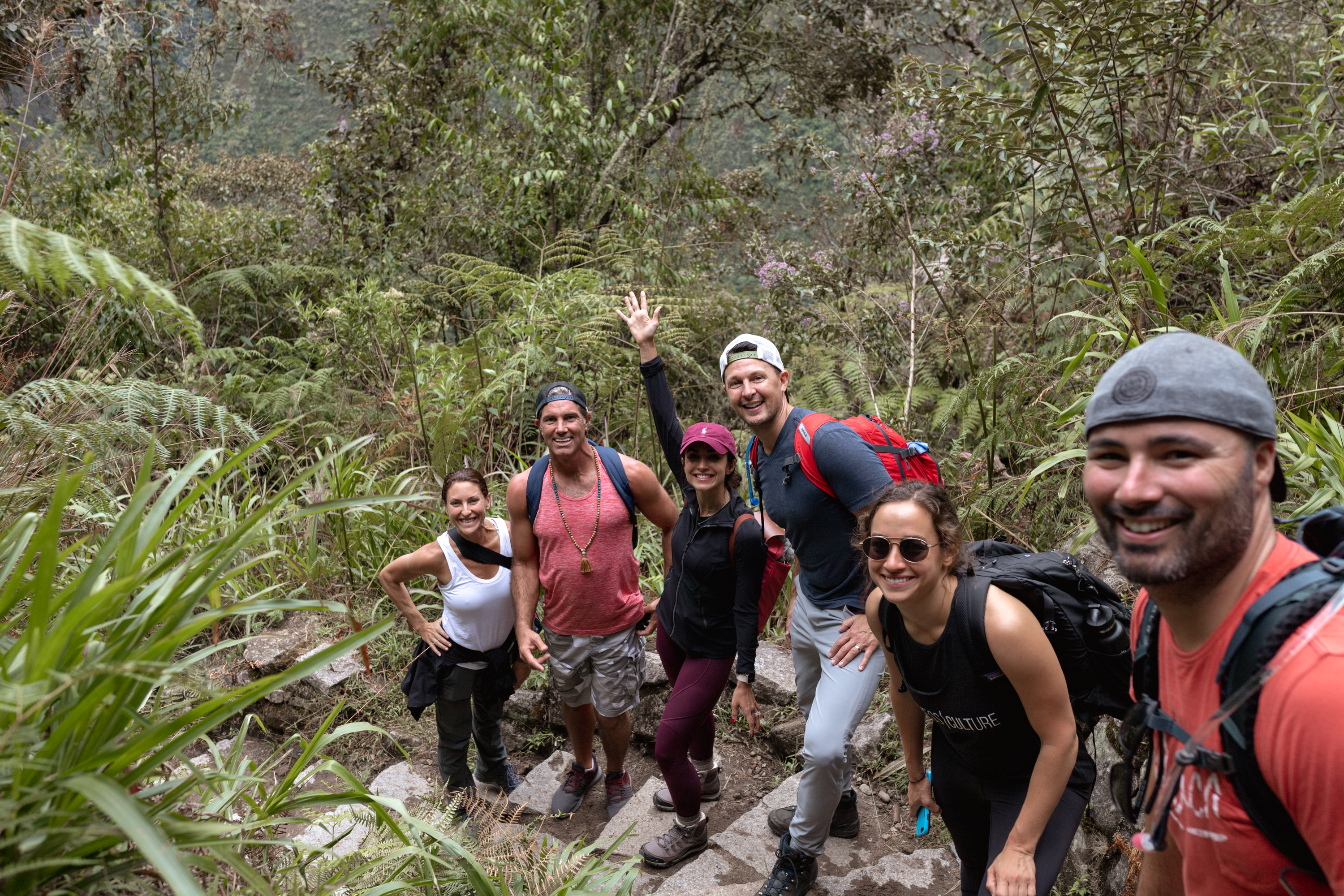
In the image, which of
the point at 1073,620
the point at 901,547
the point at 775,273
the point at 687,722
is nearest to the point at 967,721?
the point at 1073,620

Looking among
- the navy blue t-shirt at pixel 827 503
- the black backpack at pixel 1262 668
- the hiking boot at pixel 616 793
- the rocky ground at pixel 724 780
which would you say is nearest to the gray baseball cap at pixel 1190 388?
the black backpack at pixel 1262 668

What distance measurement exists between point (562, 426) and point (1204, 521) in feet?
9.28

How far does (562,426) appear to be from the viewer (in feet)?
12.4

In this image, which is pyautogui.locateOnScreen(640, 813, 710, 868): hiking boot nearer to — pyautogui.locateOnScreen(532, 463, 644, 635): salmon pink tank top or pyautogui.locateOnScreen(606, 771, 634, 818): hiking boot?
pyautogui.locateOnScreen(606, 771, 634, 818): hiking boot

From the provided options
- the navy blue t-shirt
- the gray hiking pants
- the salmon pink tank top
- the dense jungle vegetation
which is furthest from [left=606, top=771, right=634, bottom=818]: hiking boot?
the navy blue t-shirt

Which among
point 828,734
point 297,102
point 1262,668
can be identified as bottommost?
point 828,734

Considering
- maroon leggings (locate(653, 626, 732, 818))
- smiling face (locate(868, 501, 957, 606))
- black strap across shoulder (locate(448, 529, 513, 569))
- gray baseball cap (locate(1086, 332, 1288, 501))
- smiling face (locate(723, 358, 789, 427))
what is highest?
gray baseball cap (locate(1086, 332, 1288, 501))

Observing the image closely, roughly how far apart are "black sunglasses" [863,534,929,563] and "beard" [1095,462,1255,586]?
38.6 inches

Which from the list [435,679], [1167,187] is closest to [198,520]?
[435,679]

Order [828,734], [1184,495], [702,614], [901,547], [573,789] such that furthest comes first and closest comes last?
[573,789] → [702,614] → [828,734] → [901,547] → [1184,495]

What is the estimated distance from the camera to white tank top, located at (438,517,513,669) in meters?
3.94

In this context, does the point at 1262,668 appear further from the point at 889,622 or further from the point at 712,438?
the point at 712,438

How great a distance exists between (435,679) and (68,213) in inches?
315

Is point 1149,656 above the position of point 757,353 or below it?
below
